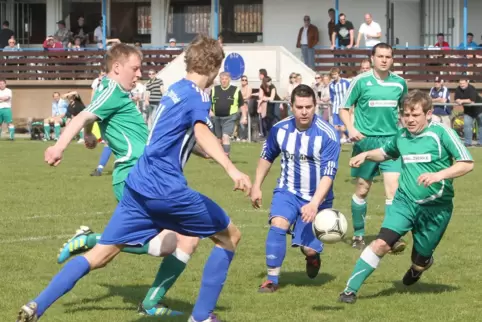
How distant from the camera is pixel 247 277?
945 centimetres

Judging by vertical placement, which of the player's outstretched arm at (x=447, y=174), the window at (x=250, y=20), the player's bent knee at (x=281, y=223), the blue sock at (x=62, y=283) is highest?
the window at (x=250, y=20)

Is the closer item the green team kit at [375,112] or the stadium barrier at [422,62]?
the green team kit at [375,112]

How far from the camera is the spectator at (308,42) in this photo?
33656 millimetres

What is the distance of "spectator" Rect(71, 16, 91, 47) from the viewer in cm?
3803

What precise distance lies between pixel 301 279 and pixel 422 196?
1573 millimetres

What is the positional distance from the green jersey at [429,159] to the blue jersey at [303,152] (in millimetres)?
775

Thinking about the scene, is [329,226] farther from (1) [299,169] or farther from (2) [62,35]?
(2) [62,35]

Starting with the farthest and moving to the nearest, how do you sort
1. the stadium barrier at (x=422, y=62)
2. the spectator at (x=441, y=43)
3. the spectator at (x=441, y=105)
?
the spectator at (x=441, y=43) → the stadium barrier at (x=422, y=62) → the spectator at (x=441, y=105)

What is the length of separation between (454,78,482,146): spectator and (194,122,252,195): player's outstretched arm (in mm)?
20952

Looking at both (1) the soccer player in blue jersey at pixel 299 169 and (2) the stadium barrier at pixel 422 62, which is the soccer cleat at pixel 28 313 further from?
(2) the stadium barrier at pixel 422 62

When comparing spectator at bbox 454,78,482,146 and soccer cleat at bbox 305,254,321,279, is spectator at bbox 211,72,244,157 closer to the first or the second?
spectator at bbox 454,78,482,146

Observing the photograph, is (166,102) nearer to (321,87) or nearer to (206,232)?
(206,232)

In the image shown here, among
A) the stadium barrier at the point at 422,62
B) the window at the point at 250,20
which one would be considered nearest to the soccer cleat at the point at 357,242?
the stadium barrier at the point at 422,62

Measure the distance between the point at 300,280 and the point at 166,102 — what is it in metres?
3.16
